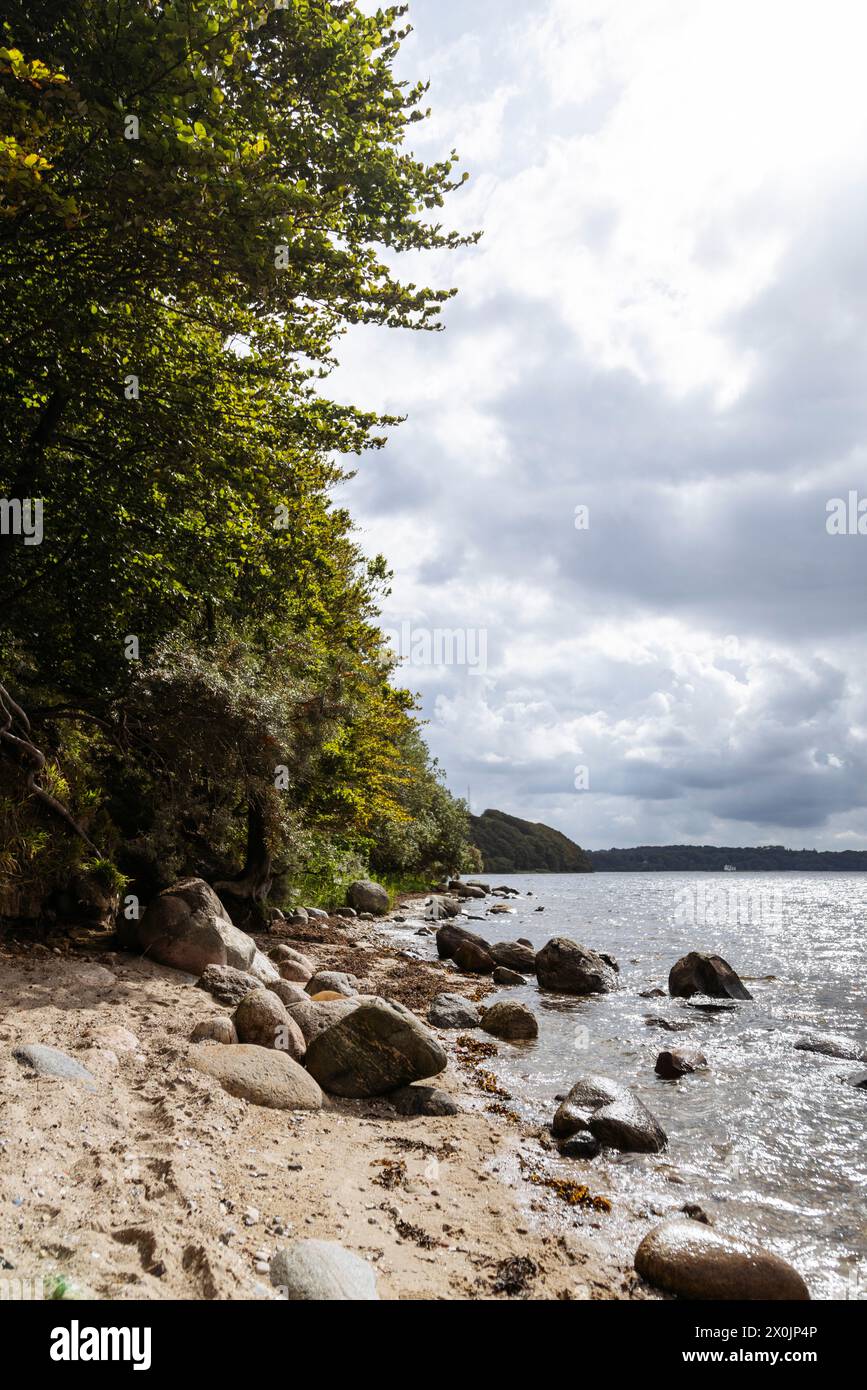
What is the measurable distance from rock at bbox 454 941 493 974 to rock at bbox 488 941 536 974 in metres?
0.46

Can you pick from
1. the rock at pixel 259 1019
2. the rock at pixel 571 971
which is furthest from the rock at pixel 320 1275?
the rock at pixel 571 971

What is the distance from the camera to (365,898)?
35.6 m

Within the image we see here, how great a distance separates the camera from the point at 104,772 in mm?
16078

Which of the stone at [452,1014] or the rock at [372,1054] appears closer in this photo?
the rock at [372,1054]

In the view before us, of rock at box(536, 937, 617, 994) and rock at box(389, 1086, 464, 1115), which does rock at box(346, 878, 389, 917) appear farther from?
rock at box(389, 1086, 464, 1115)

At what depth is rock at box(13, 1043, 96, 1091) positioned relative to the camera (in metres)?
6.88

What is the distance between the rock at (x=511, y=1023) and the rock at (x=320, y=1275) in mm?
9353

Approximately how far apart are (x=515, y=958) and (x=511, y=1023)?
30.2ft

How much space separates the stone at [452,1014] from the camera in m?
14.3

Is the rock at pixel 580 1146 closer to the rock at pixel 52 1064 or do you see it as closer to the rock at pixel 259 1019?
the rock at pixel 259 1019
